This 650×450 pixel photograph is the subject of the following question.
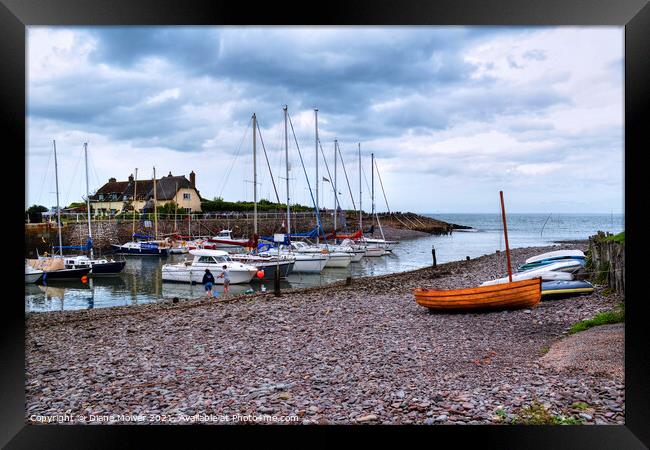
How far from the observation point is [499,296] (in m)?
7.06

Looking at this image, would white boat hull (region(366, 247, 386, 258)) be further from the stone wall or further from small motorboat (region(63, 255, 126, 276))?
small motorboat (region(63, 255, 126, 276))

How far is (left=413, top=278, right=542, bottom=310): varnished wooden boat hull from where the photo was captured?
7.02 meters

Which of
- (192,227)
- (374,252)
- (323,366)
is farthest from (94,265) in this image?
(323,366)

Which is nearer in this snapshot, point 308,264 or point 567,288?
point 567,288

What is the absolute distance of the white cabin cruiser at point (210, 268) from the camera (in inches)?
573

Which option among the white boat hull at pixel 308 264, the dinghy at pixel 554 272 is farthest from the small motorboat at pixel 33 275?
the dinghy at pixel 554 272

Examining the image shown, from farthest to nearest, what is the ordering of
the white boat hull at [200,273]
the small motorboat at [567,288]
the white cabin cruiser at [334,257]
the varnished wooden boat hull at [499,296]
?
the white cabin cruiser at [334,257] < the white boat hull at [200,273] < the small motorboat at [567,288] < the varnished wooden boat hull at [499,296]

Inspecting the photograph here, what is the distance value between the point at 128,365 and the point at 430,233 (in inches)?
1511

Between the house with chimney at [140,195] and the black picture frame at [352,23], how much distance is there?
47.1 feet

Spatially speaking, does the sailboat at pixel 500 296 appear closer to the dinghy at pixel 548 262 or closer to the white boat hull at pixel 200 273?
the dinghy at pixel 548 262

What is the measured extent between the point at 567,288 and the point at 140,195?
18131 millimetres

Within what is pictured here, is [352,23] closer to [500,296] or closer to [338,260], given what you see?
[500,296]

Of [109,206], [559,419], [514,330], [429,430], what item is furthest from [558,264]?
[109,206]
